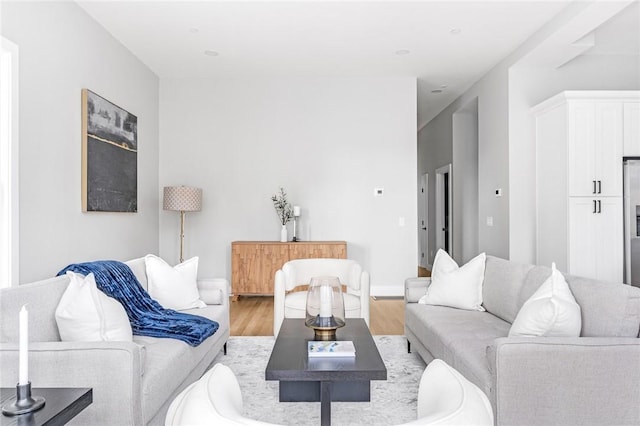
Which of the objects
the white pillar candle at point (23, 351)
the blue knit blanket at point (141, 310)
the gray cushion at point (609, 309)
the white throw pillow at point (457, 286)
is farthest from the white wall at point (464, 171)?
the white pillar candle at point (23, 351)

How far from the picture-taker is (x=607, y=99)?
13.2ft

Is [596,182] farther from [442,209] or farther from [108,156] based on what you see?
[108,156]

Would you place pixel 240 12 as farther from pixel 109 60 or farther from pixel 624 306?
pixel 624 306

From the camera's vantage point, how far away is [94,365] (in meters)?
1.59

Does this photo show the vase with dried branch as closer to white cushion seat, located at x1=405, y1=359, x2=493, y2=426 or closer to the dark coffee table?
the dark coffee table

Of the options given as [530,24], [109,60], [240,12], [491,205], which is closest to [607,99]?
[530,24]

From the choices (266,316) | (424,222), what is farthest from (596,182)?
(424,222)

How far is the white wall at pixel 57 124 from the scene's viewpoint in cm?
291

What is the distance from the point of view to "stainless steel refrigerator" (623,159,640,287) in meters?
3.94

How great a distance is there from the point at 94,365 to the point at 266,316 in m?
2.98

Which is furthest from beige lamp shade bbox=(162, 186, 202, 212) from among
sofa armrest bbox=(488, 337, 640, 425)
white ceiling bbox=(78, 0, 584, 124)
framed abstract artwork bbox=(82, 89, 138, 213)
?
sofa armrest bbox=(488, 337, 640, 425)

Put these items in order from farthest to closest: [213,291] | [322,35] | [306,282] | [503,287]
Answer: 1. [322,35]
2. [306,282]
3. [213,291]
4. [503,287]

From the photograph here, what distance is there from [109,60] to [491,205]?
4.62 m

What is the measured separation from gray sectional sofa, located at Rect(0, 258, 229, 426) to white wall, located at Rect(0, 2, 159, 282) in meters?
1.23
